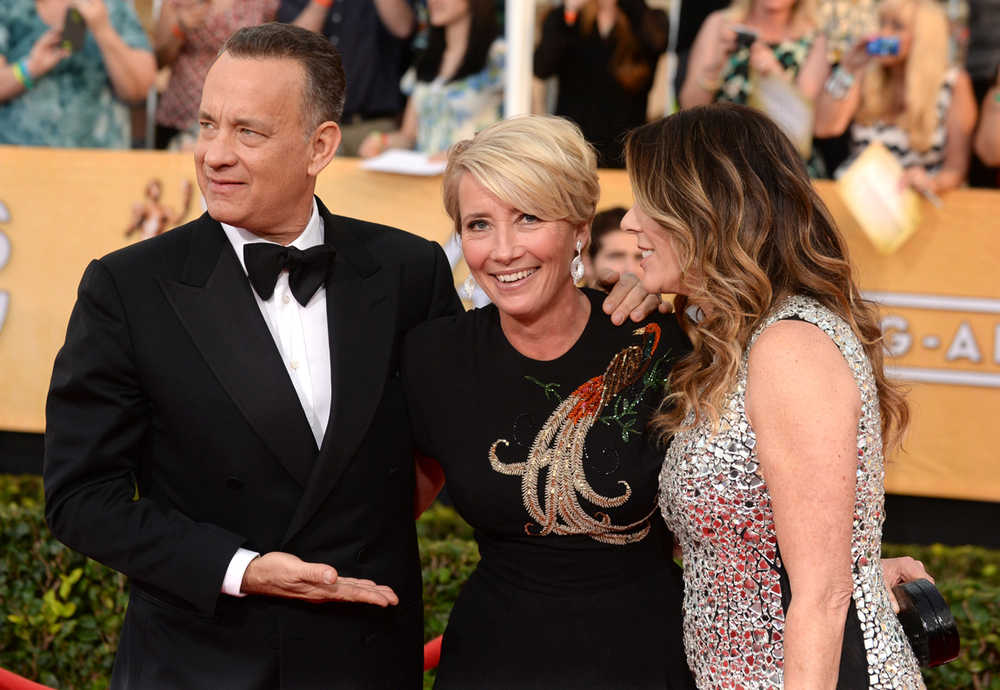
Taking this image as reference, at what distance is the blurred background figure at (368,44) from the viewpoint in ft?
16.1

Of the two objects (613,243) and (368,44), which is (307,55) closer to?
(613,243)

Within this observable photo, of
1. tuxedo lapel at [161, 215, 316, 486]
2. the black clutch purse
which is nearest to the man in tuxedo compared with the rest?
tuxedo lapel at [161, 215, 316, 486]

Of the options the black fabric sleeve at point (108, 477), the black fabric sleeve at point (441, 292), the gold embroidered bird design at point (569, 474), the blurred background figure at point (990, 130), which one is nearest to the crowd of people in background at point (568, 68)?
the blurred background figure at point (990, 130)

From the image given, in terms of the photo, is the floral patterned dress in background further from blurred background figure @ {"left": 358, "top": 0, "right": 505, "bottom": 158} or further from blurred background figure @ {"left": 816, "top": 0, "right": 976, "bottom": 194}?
blurred background figure @ {"left": 816, "top": 0, "right": 976, "bottom": 194}

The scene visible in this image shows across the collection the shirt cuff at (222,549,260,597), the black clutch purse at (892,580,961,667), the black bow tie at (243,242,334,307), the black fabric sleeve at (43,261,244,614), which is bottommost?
the black clutch purse at (892,580,961,667)

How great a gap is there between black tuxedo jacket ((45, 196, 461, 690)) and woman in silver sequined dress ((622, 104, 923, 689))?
628 mm

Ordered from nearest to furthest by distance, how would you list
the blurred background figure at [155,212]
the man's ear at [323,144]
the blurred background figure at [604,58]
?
the man's ear at [323,144] → the blurred background figure at [604,58] → the blurred background figure at [155,212]

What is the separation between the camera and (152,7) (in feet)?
17.0

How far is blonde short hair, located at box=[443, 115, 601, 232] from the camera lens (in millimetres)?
2193

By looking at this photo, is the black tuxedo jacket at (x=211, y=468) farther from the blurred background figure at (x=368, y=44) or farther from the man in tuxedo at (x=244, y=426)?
the blurred background figure at (x=368, y=44)

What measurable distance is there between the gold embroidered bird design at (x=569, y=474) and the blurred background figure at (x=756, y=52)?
2.76m

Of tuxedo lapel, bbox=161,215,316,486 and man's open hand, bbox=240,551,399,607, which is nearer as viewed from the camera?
man's open hand, bbox=240,551,399,607

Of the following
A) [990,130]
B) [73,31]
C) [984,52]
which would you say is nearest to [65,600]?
[73,31]

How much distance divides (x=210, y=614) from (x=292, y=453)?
0.33m
